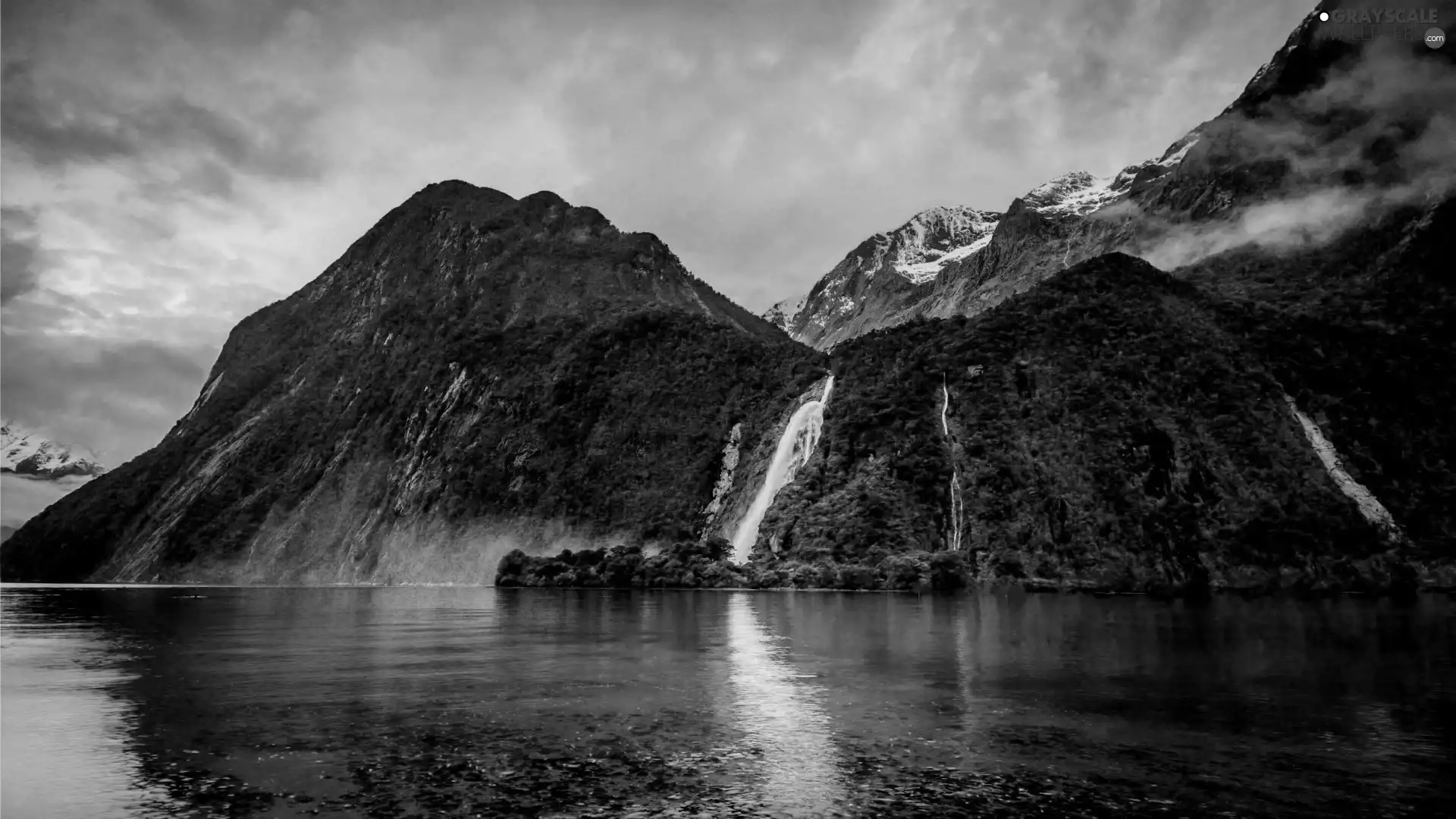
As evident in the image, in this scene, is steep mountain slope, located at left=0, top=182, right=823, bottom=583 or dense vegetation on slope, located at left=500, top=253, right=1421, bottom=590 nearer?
dense vegetation on slope, located at left=500, top=253, right=1421, bottom=590

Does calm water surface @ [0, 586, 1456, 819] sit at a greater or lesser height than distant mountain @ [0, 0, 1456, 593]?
lesser

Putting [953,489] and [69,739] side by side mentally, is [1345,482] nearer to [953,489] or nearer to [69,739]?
[953,489]

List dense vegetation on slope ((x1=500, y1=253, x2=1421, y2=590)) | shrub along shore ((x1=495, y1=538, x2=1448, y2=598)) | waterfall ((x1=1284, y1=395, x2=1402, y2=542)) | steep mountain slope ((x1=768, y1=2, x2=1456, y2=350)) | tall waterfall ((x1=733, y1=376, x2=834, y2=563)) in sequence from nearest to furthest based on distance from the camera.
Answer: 1. shrub along shore ((x1=495, y1=538, x2=1448, y2=598))
2. dense vegetation on slope ((x1=500, y1=253, x2=1421, y2=590))
3. waterfall ((x1=1284, y1=395, x2=1402, y2=542))
4. tall waterfall ((x1=733, y1=376, x2=834, y2=563))
5. steep mountain slope ((x1=768, y1=2, x2=1456, y2=350))

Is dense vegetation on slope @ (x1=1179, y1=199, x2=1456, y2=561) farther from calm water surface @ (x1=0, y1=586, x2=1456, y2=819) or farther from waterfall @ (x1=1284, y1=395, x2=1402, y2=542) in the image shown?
calm water surface @ (x1=0, y1=586, x2=1456, y2=819)

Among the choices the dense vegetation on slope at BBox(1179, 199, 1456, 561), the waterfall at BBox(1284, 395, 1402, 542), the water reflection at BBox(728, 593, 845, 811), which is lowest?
the water reflection at BBox(728, 593, 845, 811)

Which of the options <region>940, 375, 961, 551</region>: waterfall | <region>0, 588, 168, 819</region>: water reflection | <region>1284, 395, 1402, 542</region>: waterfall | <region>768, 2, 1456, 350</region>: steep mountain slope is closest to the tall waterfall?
<region>940, 375, 961, 551</region>: waterfall

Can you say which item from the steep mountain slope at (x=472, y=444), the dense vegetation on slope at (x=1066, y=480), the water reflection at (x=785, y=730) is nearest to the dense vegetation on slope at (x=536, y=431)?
the steep mountain slope at (x=472, y=444)

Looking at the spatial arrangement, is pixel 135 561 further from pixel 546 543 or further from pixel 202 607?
pixel 202 607
